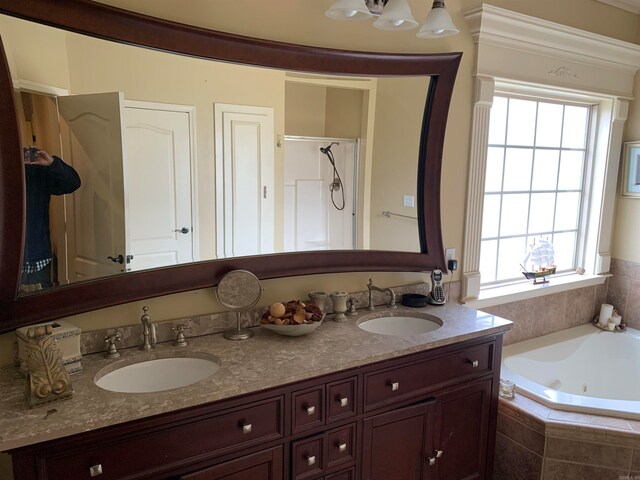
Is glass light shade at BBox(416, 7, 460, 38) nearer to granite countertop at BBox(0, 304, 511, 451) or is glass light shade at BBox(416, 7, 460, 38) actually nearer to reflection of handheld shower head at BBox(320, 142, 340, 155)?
reflection of handheld shower head at BBox(320, 142, 340, 155)

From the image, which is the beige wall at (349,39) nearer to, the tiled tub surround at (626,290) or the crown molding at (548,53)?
the crown molding at (548,53)

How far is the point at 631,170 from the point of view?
3.32 metres

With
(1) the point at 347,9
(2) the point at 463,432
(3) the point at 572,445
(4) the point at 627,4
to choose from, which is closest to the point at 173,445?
(2) the point at 463,432

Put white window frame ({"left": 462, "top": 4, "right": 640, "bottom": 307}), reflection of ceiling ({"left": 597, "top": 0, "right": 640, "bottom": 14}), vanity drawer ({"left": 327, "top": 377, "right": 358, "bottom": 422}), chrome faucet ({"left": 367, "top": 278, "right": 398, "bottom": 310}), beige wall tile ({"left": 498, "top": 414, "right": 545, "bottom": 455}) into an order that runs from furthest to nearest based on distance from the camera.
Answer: reflection of ceiling ({"left": 597, "top": 0, "right": 640, "bottom": 14}) < white window frame ({"left": 462, "top": 4, "right": 640, "bottom": 307}) < chrome faucet ({"left": 367, "top": 278, "right": 398, "bottom": 310}) < beige wall tile ({"left": 498, "top": 414, "right": 545, "bottom": 455}) < vanity drawer ({"left": 327, "top": 377, "right": 358, "bottom": 422})

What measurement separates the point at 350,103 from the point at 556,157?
187 centimetres

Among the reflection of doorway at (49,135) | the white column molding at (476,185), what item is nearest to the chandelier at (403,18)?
the white column molding at (476,185)

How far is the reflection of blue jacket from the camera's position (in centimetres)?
152

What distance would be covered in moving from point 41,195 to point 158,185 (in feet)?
1.23

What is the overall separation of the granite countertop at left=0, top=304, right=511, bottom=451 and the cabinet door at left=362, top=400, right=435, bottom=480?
269 millimetres

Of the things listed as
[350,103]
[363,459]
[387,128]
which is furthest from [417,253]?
[363,459]

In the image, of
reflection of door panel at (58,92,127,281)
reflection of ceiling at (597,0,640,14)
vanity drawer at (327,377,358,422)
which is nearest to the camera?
reflection of door panel at (58,92,127,281)

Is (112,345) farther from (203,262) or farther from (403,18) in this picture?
(403,18)

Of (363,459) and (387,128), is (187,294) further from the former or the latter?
(387,128)

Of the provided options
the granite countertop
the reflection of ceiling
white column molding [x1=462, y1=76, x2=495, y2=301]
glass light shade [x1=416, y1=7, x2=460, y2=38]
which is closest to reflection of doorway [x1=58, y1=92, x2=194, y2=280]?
the granite countertop
